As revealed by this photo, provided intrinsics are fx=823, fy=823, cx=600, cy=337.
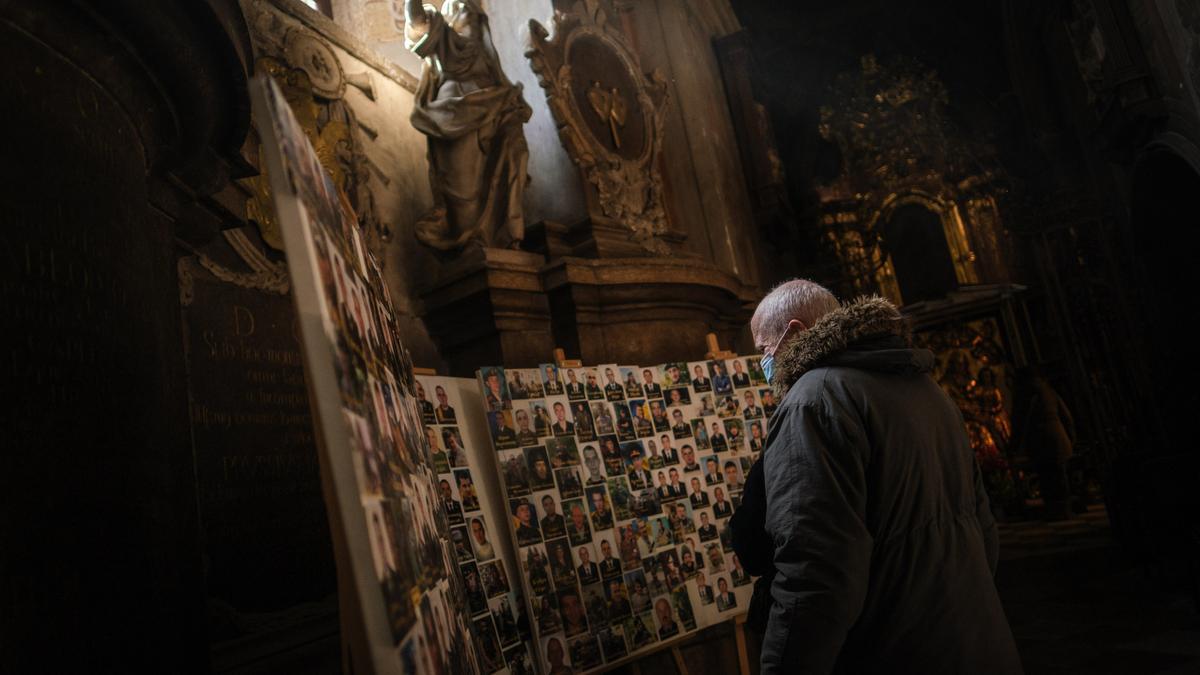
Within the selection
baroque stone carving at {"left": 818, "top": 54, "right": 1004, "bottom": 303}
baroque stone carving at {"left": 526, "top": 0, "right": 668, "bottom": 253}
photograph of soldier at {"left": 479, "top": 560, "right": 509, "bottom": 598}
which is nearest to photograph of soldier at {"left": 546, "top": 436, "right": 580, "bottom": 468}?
photograph of soldier at {"left": 479, "top": 560, "right": 509, "bottom": 598}

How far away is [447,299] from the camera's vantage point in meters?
4.41

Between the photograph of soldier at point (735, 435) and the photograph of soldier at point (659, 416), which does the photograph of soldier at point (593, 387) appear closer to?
the photograph of soldier at point (659, 416)

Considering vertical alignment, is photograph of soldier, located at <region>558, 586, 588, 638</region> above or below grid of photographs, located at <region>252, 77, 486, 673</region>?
below

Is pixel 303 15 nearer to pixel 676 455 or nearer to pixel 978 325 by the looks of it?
pixel 676 455

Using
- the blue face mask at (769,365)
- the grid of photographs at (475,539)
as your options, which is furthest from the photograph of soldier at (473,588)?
the blue face mask at (769,365)

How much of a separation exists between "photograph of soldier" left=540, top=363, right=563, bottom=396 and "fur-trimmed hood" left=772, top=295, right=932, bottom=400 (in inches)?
54.5

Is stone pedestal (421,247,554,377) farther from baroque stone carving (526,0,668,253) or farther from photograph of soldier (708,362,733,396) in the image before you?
photograph of soldier (708,362,733,396)

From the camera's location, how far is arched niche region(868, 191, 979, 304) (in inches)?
522

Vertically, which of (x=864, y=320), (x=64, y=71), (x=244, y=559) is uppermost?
(x=64, y=71)

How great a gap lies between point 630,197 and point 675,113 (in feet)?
9.21

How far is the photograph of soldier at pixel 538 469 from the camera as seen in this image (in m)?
3.10

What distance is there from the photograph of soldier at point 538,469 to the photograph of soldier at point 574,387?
306 mm

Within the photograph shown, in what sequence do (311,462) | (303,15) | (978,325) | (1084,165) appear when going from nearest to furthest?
(311,462)
(303,15)
(1084,165)
(978,325)

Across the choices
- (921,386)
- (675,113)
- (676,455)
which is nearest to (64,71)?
(921,386)
